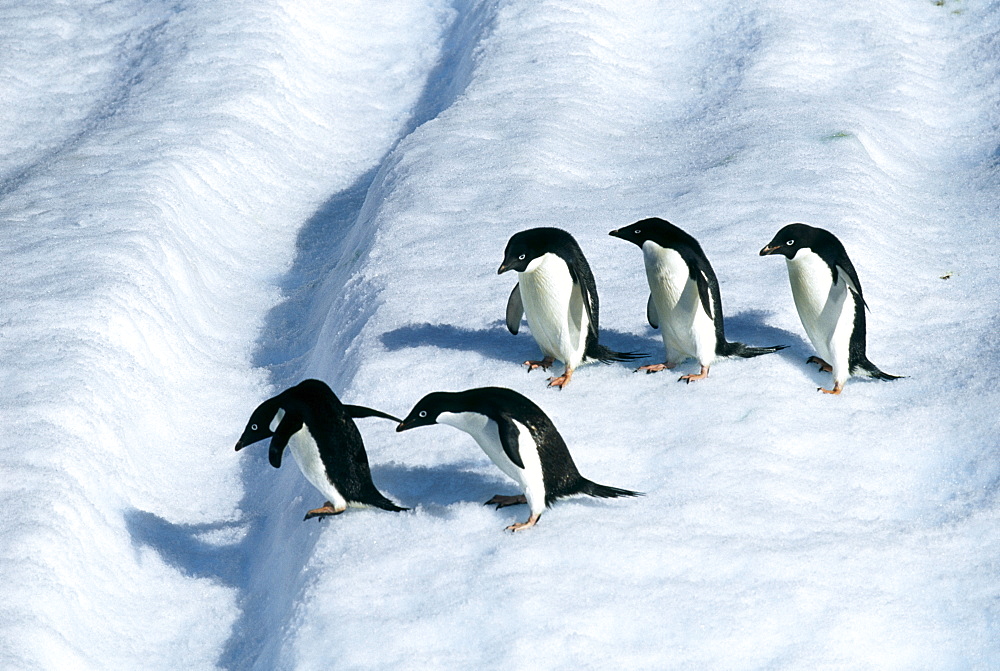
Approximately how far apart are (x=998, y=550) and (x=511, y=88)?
5.05 m

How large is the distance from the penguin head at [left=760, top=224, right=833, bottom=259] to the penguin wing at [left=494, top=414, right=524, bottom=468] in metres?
1.26

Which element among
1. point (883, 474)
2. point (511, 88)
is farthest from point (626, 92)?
point (883, 474)

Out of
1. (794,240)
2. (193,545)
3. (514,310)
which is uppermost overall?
(794,240)

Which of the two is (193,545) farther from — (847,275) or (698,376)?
(847,275)

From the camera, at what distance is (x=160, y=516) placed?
14.0 ft

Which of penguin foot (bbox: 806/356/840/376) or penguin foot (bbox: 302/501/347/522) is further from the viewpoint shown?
penguin foot (bbox: 806/356/840/376)

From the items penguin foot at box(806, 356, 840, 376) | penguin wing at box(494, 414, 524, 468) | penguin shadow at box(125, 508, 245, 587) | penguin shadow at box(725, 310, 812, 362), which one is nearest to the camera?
penguin wing at box(494, 414, 524, 468)

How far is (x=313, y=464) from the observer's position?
3.50 metres

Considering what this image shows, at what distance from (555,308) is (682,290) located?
1.49 feet

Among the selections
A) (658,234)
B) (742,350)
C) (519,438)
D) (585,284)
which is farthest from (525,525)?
(742,350)

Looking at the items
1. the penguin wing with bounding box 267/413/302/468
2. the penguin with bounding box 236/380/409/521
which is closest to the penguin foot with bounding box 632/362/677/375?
the penguin with bounding box 236/380/409/521

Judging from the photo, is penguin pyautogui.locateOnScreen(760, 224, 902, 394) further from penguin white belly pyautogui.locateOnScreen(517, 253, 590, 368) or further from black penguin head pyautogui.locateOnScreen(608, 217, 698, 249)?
penguin white belly pyautogui.locateOnScreen(517, 253, 590, 368)

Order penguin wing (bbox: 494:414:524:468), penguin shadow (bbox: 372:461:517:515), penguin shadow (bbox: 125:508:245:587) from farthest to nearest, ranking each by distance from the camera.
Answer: penguin shadow (bbox: 125:508:245:587) → penguin shadow (bbox: 372:461:517:515) → penguin wing (bbox: 494:414:524:468)

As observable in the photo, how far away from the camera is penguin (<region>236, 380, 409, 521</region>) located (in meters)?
3.46
